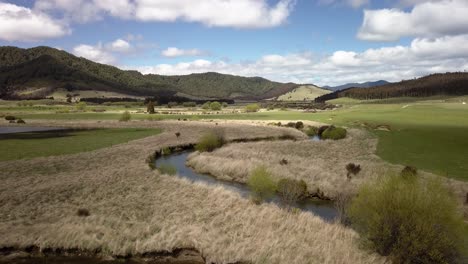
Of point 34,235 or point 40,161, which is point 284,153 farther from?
point 34,235

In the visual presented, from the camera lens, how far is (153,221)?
100.0 feet

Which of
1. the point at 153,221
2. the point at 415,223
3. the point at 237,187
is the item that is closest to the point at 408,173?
the point at 415,223

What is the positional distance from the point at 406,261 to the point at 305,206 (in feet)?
51.2

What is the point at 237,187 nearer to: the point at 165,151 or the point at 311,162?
the point at 311,162

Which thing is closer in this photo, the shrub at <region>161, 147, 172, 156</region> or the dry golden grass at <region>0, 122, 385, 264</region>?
the dry golden grass at <region>0, 122, 385, 264</region>

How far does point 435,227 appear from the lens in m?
22.5

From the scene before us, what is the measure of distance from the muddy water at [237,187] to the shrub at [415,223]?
30.2ft

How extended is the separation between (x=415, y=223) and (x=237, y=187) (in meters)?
25.3

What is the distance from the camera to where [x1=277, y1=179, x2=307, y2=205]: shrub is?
37.5 metres

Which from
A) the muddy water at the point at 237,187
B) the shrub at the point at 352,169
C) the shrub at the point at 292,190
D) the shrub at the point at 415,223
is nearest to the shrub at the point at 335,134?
the shrub at the point at 352,169

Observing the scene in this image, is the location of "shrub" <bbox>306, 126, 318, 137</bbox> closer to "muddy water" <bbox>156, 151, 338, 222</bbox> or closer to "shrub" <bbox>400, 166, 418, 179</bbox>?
"muddy water" <bbox>156, 151, 338, 222</bbox>

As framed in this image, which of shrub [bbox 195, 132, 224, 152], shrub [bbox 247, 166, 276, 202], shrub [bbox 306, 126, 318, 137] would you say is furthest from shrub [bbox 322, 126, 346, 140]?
shrub [bbox 247, 166, 276, 202]

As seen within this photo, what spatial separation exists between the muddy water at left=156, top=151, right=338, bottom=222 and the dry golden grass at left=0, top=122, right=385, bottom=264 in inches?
163

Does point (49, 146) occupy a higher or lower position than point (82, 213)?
higher
